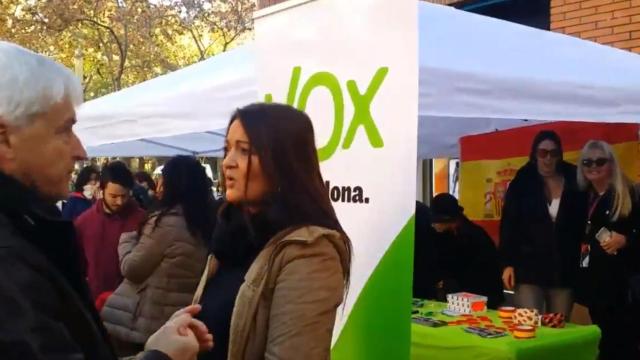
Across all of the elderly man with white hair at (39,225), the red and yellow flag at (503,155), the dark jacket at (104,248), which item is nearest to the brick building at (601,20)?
the red and yellow flag at (503,155)

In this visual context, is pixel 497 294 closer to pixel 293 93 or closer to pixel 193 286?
pixel 193 286

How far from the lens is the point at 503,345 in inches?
154

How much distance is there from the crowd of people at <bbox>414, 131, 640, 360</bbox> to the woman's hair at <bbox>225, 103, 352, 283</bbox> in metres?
3.27

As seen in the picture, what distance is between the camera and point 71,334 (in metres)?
1.30

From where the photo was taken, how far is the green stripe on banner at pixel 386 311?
9.12 ft

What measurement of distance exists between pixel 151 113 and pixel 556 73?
2.41 m

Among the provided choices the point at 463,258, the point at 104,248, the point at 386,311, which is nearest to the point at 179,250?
the point at 104,248

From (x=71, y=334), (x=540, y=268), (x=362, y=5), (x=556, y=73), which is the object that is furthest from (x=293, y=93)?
(x=540, y=268)

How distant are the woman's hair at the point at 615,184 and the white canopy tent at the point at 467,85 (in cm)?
108

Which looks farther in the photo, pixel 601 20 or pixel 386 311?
pixel 601 20

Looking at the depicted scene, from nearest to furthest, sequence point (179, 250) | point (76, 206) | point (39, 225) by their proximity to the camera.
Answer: point (39, 225) < point (179, 250) < point (76, 206)

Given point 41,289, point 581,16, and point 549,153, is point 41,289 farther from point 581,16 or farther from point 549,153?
point 581,16

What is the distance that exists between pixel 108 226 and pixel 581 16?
17.7ft

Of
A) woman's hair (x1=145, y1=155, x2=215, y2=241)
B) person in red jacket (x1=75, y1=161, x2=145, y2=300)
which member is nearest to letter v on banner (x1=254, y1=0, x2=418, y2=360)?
woman's hair (x1=145, y1=155, x2=215, y2=241)
